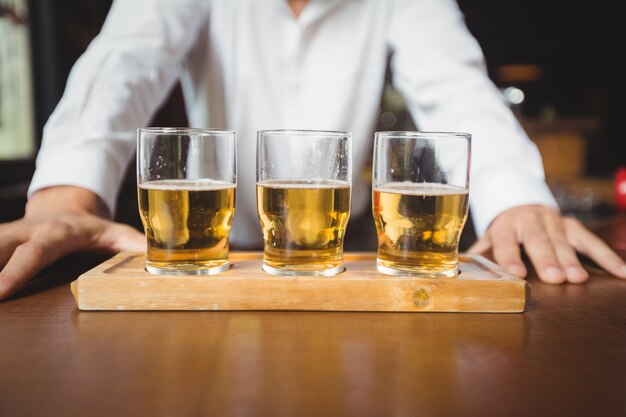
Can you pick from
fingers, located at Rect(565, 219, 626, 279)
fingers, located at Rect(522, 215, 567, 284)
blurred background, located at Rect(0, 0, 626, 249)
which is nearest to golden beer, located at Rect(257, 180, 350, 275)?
fingers, located at Rect(522, 215, 567, 284)

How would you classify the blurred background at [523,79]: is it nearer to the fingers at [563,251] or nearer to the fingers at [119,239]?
the fingers at [563,251]

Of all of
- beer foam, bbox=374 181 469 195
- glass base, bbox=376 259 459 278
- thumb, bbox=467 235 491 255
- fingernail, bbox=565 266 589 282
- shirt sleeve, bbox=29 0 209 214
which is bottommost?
fingernail, bbox=565 266 589 282

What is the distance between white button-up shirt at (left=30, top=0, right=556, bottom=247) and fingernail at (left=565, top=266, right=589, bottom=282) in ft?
1.04

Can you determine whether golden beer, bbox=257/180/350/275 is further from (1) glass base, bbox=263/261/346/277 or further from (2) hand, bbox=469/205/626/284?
(2) hand, bbox=469/205/626/284

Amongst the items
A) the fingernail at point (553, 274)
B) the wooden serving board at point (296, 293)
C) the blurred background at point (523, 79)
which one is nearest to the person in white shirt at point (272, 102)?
the fingernail at point (553, 274)

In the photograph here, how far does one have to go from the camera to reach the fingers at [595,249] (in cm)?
116

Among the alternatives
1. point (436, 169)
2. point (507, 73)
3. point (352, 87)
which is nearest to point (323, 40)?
point (352, 87)

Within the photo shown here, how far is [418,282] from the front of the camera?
2.90 feet

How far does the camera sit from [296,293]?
34.3 inches

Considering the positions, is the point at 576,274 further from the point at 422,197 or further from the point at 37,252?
the point at 37,252

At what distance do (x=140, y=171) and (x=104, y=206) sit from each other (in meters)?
0.52

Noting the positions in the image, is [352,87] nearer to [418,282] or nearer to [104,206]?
[104,206]

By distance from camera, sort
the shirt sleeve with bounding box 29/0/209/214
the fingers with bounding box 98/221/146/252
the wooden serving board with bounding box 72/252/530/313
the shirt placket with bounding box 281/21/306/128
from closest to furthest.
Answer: the wooden serving board with bounding box 72/252/530/313, the fingers with bounding box 98/221/146/252, the shirt sleeve with bounding box 29/0/209/214, the shirt placket with bounding box 281/21/306/128

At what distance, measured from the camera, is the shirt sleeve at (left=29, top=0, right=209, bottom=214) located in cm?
139
